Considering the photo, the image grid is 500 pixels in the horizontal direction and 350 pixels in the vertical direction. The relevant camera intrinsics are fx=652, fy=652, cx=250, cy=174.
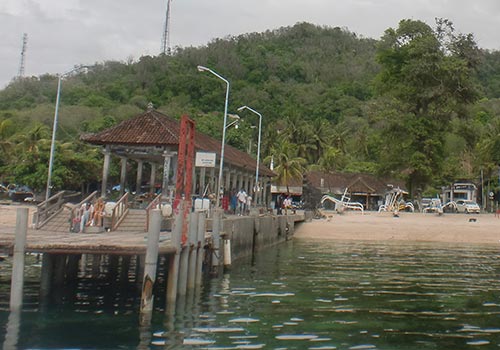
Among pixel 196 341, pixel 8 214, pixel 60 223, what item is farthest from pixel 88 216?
pixel 8 214

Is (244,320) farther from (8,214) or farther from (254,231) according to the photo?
(8,214)

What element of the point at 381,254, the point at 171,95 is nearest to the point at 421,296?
the point at 381,254

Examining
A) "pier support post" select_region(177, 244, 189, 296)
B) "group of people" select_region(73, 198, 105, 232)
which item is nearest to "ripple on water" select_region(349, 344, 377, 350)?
"pier support post" select_region(177, 244, 189, 296)

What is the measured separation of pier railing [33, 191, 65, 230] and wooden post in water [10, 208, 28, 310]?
9.67 meters

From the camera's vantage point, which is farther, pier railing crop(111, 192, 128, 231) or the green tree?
the green tree

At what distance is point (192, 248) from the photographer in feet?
63.1

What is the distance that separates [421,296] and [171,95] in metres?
90.8

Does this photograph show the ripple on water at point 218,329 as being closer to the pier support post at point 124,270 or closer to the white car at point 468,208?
the pier support post at point 124,270

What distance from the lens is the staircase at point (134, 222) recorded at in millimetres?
26062

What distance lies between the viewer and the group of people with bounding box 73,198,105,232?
2428 cm

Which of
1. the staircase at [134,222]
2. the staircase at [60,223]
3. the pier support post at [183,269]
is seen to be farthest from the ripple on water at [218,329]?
the staircase at [60,223]

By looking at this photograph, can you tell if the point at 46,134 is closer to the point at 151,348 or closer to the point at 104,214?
the point at 104,214

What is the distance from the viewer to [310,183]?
81.4 meters

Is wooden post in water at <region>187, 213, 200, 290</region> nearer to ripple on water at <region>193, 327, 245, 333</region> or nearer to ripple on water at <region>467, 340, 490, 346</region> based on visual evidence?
ripple on water at <region>193, 327, 245, 333</region>
